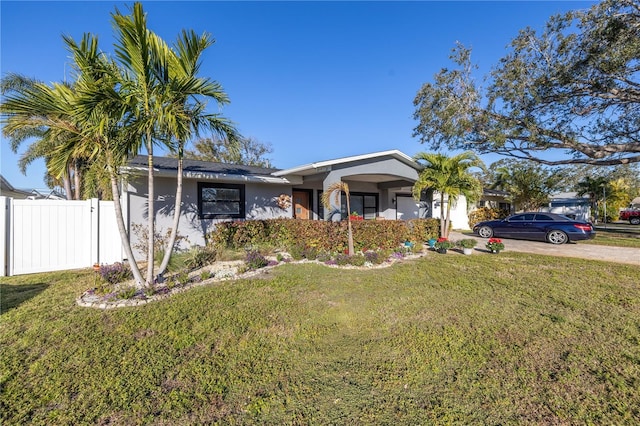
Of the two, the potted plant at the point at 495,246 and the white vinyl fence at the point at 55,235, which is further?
the potted plant at the point at 495,246

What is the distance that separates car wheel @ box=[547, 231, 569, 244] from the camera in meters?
11.2

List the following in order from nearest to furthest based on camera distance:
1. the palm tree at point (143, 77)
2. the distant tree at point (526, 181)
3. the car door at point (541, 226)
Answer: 1. the palm tree at point (143, 77)
2. the car door at point (541, 226)
3. the distant tree at point (526, 181)

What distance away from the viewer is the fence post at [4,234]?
6164 mm

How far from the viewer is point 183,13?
6.87 m

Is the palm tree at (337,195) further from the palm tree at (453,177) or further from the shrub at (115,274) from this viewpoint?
the shrub at (115,274)

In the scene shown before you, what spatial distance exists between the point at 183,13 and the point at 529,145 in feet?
53.5

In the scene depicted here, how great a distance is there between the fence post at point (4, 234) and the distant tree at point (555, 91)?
16.5 m

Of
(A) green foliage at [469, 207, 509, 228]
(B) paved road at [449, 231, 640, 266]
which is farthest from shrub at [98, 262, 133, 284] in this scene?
(A) green foliage at [469, 207, 509, 228]

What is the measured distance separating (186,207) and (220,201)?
47.5 inches

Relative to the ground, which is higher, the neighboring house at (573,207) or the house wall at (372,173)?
the house wall at (372,173)

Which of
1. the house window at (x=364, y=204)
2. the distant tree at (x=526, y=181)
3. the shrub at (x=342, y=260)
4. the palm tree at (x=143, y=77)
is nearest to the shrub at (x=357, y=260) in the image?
the shrub at (x=342, y=260)

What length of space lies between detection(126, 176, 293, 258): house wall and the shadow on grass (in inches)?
101

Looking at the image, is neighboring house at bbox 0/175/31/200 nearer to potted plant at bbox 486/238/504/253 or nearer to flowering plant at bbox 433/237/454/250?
flowering plant at bbox 433/237/454/250

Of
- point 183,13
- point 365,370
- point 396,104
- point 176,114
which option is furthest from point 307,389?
point 396,104
